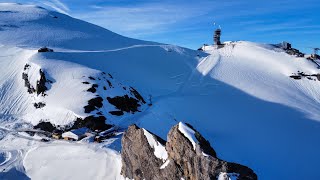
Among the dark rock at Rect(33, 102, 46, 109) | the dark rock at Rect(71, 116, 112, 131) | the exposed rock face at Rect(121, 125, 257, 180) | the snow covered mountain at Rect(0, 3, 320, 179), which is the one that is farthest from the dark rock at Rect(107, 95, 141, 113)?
the exposed rock face at Rect(121, 125, 257, 180)

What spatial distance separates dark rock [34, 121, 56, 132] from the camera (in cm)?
3956

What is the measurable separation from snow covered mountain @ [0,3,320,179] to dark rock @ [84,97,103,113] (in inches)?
4.3

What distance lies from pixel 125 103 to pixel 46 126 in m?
9.21

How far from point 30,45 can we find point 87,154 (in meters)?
39.5

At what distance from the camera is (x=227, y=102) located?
51.5m

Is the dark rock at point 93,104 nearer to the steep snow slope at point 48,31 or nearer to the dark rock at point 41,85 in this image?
the dark rock at point 41,85

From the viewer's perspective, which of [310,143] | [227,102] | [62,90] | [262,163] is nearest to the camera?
[262,163]

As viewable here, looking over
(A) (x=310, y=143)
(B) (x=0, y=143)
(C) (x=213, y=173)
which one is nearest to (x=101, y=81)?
(B) (x=0, y=143)

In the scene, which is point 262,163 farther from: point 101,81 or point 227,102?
point 101,81

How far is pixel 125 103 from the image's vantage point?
146 ft

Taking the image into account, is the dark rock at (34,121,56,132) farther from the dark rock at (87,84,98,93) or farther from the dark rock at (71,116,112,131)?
the dark rock at (87,84,98,93)

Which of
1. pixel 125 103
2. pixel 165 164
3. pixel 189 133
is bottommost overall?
pixel 125 103

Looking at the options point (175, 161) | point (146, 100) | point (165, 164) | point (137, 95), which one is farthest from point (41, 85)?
point (175, 161)

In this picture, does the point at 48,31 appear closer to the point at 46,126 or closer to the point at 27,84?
the point at 27,84
